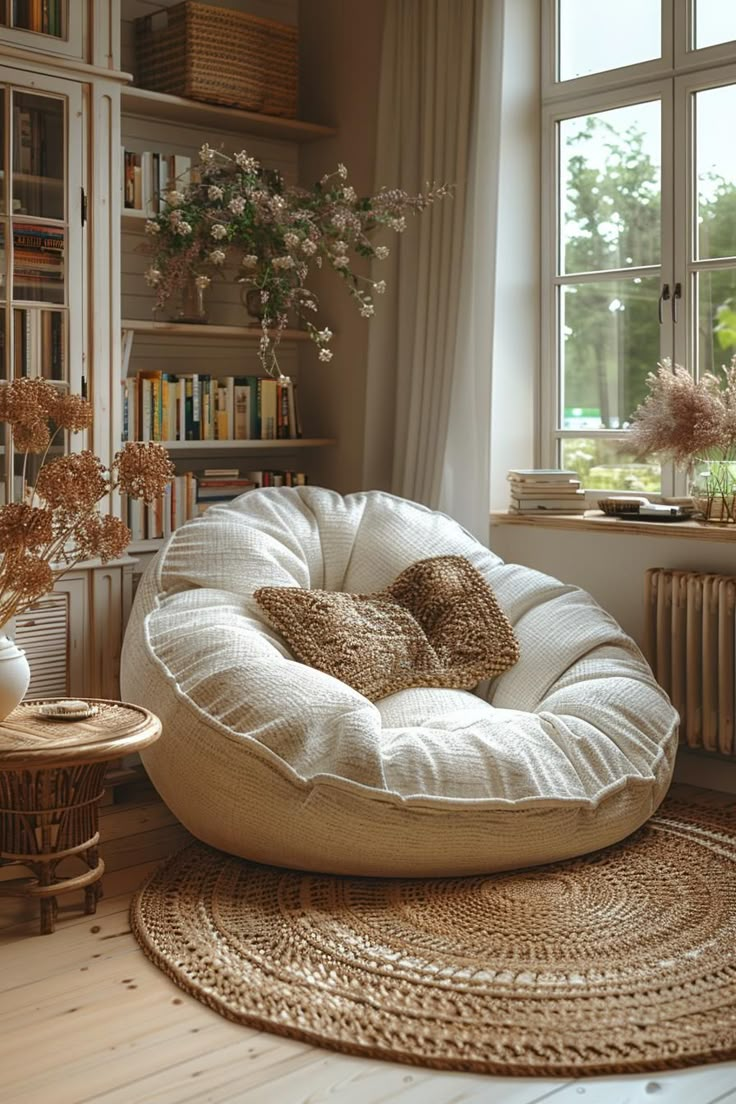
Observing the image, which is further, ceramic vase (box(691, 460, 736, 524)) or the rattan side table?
ceramic vase (box(691, 460, 736, 524))

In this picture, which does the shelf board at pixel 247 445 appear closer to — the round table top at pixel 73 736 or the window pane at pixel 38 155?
the window pane at pixel 38 155

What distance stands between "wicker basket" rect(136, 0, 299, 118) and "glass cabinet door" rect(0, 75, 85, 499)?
26.2 inches

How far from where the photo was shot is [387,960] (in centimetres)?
235

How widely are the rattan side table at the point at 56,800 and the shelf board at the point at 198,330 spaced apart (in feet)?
4.86

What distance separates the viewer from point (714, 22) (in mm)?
3787

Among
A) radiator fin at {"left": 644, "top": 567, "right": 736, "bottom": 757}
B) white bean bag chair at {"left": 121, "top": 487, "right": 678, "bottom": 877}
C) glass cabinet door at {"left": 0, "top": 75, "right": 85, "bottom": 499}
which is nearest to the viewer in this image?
white bean bag chair at {"left": 121, "top": 487, "right": 678, "bottom": 877}

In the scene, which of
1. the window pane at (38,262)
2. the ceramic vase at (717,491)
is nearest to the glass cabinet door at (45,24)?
the window pane at (38,262)

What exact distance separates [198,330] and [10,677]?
1725 millimetres

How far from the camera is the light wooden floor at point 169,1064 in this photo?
6.34 feet

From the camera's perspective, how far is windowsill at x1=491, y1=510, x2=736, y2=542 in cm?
350

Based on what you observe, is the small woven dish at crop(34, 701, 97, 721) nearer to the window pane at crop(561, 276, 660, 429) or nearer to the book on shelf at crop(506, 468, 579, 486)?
the book on shelf at crop(506, 468, 579, 486)

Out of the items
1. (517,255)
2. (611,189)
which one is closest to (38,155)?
(517,255)

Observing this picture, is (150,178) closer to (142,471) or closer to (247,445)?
(247,445)

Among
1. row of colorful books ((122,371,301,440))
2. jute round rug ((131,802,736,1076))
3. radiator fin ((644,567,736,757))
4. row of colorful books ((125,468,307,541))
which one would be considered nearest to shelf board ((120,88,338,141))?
row of colorful books ((122,371,301,440))
